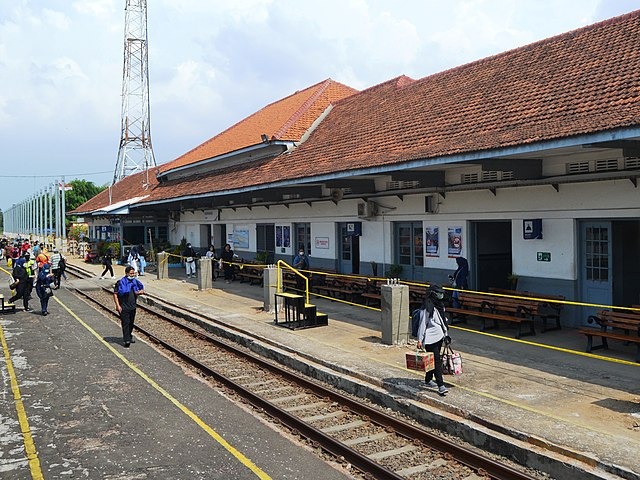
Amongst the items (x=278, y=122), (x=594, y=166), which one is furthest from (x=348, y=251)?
(x=278, y=122)

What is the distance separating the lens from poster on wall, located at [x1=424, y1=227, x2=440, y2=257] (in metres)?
14.6

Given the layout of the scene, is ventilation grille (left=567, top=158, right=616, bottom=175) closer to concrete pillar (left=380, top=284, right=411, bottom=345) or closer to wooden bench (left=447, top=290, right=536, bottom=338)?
wooden bench (left=447, top=290, right=536, bottom=338)

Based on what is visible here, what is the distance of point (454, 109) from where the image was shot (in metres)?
15.3

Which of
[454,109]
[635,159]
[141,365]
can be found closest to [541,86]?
[454,109]

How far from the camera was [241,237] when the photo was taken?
82.6 ft

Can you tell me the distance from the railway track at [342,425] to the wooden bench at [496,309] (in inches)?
158

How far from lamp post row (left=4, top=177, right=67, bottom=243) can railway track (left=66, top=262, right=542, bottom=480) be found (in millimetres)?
40304

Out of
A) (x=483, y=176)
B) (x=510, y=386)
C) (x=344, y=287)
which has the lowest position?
(x=510, y=386)

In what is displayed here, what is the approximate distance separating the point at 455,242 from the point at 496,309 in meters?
2.56

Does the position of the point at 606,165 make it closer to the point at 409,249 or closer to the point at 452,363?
the point at 452,363

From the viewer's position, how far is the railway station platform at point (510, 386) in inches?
240

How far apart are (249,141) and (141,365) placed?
15.8 meters

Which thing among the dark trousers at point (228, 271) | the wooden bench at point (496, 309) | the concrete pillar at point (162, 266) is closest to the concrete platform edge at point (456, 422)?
the wooden bench at point (496, 309)

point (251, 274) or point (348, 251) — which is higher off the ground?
point (348, 251)
